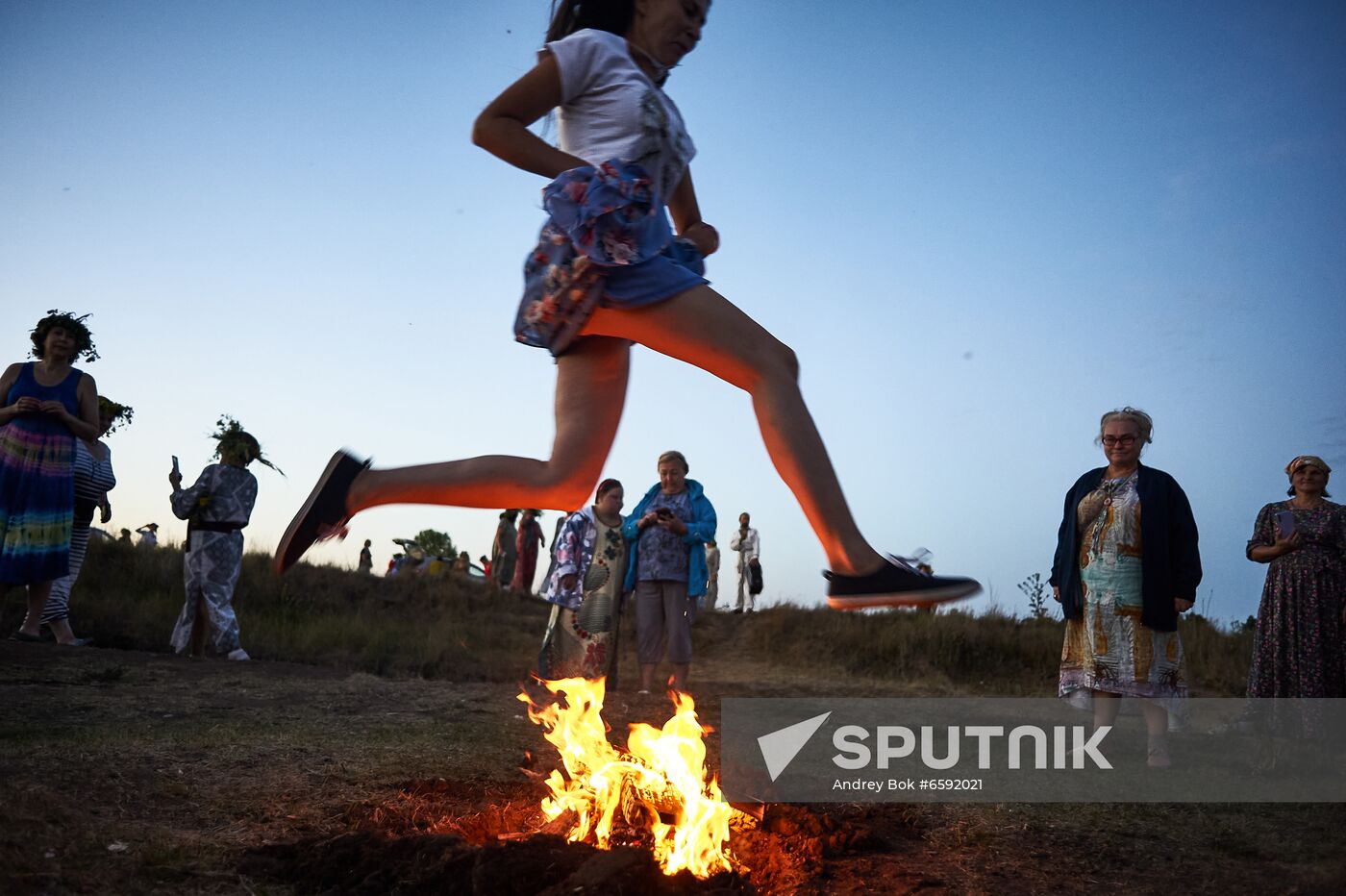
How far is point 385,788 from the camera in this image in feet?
11.3

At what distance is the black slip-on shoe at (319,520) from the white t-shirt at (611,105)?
947 mm

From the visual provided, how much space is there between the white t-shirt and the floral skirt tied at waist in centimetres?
7

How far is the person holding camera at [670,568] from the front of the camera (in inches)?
284

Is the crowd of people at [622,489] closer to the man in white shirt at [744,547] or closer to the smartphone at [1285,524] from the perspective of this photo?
the smartphone at [1285,524]

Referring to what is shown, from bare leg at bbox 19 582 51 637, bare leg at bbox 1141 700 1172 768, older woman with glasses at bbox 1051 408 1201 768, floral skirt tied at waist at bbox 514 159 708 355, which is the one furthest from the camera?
bare leg at bbox 19 582 51 637

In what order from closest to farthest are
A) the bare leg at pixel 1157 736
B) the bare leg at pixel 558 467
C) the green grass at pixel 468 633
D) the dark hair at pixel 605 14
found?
the bare leg at pixel 558 467, the dark hair at pixel 605 14, the bare leg at pixel 1157 736, the green grass at pixel 468 633

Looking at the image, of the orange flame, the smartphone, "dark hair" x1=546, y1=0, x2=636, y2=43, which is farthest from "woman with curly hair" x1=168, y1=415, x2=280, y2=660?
the smartphone

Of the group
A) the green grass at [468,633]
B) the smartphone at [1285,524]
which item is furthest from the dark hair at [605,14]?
the green grass at [468,633]

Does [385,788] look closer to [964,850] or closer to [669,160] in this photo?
[964,850]

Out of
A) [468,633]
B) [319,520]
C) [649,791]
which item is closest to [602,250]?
[319,520]

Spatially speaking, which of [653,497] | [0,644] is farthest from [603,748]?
[0,644]

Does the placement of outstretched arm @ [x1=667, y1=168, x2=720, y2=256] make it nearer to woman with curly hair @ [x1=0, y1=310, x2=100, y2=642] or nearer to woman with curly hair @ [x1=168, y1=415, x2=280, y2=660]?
woman with curly hair @ [x1=0, y1=310, x2=100, y2=642]

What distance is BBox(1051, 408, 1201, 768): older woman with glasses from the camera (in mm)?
4957

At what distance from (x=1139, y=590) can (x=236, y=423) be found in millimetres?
6498
